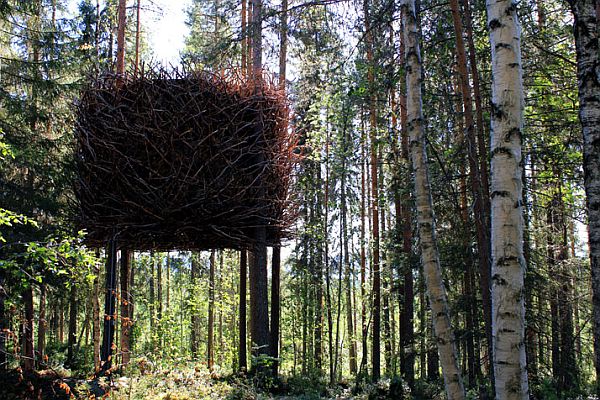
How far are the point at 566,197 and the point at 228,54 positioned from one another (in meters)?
6.29

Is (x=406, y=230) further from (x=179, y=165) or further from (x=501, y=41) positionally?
(x=501, y=41)

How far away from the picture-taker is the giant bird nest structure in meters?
7.06

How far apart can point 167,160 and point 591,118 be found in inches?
199

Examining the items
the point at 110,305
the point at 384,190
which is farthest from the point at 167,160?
the point at 384,190

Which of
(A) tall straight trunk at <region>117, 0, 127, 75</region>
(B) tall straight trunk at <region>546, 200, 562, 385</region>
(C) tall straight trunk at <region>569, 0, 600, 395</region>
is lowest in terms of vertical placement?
(B) tall straight trunk at <region>546, 200, 562, 385</region>

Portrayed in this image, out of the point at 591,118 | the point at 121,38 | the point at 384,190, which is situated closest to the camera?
the point at 591,118

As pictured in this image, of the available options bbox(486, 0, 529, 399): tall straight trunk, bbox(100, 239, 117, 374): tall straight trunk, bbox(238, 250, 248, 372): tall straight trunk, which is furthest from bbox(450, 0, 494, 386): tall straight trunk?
bbox(100, 239, 117, 374): tall straight trunk

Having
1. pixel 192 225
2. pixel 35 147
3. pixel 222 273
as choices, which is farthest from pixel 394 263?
pixel 222 273

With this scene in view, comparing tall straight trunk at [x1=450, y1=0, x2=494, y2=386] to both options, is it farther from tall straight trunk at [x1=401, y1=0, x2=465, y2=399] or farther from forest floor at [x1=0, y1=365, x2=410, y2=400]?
forest floor at [x1=0, y1=365, x2=410, y2=400]

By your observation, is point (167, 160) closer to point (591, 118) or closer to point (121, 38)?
point (591, 118)

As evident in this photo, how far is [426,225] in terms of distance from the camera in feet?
16.3

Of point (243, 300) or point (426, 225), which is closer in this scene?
point (426, 225)

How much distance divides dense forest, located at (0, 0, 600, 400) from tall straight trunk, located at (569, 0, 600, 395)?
16mm

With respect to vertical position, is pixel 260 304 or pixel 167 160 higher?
pixel 167 160
